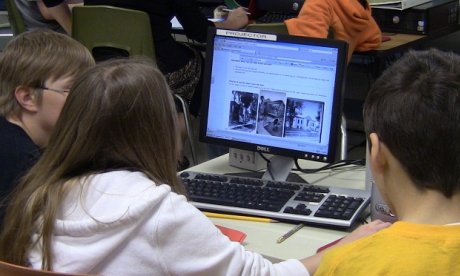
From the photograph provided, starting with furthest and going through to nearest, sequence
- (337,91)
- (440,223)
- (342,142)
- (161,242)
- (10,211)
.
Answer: (342,142) < (337,91) < (10,211) < (161,242) < (440,223)

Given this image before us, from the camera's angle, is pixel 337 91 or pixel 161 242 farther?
pixel 337 91

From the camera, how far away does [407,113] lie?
1016mm

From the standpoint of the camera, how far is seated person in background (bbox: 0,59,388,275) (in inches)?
45.9

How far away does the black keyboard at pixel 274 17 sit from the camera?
12.2 feet

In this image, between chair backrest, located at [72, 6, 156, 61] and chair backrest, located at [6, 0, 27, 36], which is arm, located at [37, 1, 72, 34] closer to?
chair backrest, located at [6, 0, 27, 36]

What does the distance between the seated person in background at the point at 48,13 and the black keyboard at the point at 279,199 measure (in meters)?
2.03

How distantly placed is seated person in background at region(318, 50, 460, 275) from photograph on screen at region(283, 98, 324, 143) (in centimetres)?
70

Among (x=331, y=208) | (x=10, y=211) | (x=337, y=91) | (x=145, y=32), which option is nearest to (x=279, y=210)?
(x=331, y=208)

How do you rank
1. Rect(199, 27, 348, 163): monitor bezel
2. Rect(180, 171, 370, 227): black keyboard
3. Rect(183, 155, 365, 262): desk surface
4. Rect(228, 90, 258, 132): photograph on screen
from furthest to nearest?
Rect(228, 90, 258, 132): photograph on screen → Rect(199, 27, 348, 163): monitor bezel → Rect(180, 171, 370, 227): black keyboard → Rect(183, 155, 365, 262): desk surface

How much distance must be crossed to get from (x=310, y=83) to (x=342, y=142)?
0.34m

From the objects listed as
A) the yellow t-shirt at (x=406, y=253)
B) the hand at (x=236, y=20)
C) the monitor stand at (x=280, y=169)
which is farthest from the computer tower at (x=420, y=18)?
the yellow t-shirt at (x=406, y=253)

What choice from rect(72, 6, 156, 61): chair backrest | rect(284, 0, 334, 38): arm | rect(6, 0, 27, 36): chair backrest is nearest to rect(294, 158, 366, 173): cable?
rect(284, 0, 334, 38): arm

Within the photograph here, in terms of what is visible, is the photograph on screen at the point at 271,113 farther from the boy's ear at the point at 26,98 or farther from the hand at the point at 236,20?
the hand at the point at 236,20

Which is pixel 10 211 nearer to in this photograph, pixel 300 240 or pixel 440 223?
pixel 300 240
